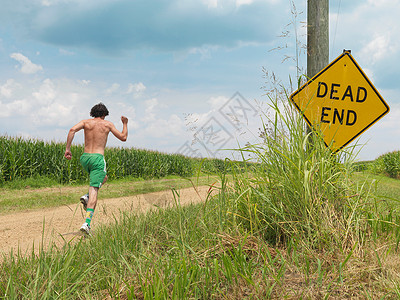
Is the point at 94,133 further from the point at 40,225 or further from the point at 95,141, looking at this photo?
the point at 40,225

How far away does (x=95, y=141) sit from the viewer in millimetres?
6676

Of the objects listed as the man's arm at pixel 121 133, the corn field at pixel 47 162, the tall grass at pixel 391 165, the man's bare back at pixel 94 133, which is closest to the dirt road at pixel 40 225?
the man's bare back at pixel 94 133

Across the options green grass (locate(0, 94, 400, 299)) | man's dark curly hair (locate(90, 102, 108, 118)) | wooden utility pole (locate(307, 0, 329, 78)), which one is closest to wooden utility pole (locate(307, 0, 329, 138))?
wooden utility pole (locate(307, 0, 329, 78))

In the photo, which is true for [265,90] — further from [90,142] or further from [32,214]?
[32,214]

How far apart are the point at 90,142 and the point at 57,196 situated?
5111 millimetres

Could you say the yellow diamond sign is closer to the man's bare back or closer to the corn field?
the man's bare back

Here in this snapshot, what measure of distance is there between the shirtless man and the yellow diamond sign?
13.1 feet

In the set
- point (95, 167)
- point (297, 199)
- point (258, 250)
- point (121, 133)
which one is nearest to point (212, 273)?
point (258, 250)

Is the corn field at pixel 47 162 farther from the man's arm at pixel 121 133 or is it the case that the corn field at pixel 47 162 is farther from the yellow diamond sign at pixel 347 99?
the yellow diamond sign at pixel 347 99

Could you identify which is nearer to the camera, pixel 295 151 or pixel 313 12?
pixel 295 151

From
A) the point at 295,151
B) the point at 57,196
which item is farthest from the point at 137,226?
the point at 57,196

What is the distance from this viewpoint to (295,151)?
3852 mm

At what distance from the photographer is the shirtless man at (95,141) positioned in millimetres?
6506

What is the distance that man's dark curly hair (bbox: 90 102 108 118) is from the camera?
271 inches
